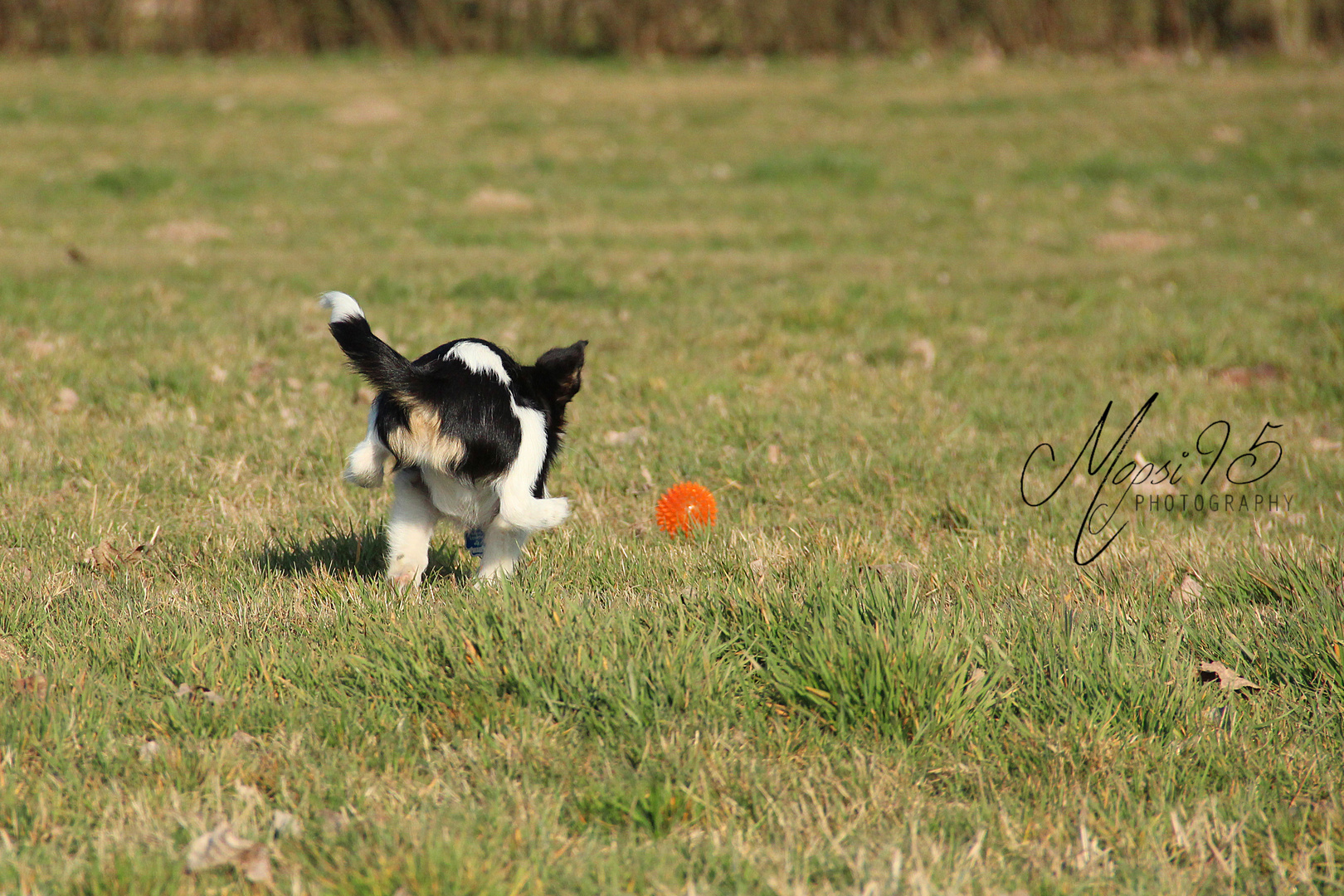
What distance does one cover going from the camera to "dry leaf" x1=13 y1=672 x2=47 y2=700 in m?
2.94

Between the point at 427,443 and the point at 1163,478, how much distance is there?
357 centimetres

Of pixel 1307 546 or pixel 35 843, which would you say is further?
pixel 1307 546

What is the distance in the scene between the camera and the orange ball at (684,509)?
441 centimetres

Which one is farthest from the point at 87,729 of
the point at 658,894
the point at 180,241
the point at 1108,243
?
the point at 1108,243

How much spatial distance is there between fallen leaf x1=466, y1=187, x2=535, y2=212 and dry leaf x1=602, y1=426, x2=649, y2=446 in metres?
7.70

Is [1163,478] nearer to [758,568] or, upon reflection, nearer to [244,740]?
[758,568]

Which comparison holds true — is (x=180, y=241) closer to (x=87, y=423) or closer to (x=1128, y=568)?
(x=87, y=423)

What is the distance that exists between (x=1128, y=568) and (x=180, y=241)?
9.59 m

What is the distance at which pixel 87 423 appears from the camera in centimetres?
570

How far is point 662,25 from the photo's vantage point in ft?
75.2

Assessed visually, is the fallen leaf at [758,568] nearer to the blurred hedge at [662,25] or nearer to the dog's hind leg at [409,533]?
the dog's hind leg at [409,533]

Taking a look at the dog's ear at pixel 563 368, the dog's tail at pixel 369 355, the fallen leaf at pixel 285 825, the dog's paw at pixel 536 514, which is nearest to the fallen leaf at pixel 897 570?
the dog's paw at pixel 536 514

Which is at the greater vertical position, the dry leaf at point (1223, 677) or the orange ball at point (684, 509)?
the orange ball at point (684, 509)

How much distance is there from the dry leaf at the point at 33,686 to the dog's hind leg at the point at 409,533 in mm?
964
